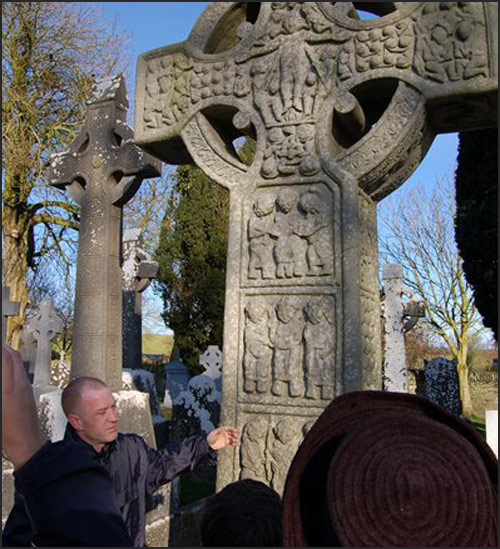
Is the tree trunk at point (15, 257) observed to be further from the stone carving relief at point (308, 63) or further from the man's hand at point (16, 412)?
the man's hand at point (16, 412)

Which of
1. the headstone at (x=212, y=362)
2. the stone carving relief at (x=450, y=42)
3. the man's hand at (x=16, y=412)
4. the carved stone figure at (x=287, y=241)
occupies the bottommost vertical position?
the headstone at (x=212, y=362)

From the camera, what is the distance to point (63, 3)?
14438mm

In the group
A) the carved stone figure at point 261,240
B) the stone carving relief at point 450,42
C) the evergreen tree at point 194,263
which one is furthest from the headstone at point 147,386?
the evergreen tree at point 194,263

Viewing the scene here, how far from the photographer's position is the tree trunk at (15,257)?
14000 mm

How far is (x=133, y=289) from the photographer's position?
9.39 m

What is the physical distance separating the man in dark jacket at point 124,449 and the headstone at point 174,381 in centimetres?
1251

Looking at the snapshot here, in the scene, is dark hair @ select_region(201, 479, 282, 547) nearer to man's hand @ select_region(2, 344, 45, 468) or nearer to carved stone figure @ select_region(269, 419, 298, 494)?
man's hand @ select_region(2, 344, 45, 468)

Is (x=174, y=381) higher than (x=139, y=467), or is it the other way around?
(x=139, y=467)

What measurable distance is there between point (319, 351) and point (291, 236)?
0.68 meters

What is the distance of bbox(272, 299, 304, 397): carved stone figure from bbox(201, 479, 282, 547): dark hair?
1.52 metres

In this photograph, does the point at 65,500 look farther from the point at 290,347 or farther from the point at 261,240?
the point at 261,240

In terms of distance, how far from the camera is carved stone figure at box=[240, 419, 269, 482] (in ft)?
9.72

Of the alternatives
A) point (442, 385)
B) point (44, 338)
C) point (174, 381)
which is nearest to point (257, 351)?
point (44, 338)

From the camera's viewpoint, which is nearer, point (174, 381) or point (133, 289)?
point (133, 289)
